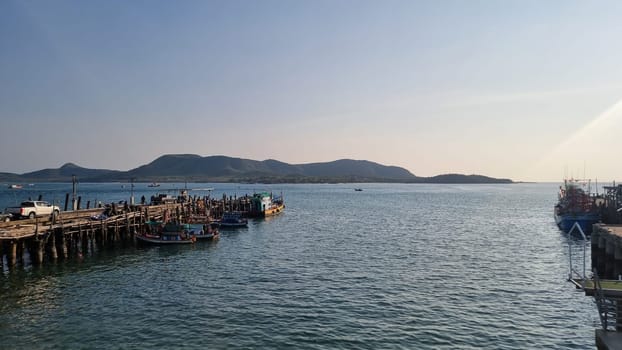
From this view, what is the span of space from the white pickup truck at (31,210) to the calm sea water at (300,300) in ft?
24.6

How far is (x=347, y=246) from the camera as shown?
1997 inches

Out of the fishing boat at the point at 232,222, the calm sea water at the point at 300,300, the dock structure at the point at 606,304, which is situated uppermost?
the dock structure at the point at 606,304

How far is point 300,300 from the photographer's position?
28250mm

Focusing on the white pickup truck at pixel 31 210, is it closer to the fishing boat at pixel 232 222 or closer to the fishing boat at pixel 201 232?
the fishing boat at pixel 201 232

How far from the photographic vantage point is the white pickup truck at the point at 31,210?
44747 mm

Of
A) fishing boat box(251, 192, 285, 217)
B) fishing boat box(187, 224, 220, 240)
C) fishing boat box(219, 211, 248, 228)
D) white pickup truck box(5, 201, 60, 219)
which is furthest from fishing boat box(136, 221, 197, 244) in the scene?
fishing boat box(251, 192, 285, 217)

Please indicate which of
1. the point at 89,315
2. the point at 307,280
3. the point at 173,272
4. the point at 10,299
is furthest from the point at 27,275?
the point at 307,280

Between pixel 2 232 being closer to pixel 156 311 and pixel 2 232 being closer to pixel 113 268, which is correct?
pixel 113 268

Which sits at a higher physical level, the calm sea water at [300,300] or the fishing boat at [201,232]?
the fishing boat at [201,232]

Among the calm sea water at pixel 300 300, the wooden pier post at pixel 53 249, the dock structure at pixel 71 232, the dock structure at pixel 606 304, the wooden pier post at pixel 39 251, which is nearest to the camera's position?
the dock structure at pixel 606 304

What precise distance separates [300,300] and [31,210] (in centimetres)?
3211

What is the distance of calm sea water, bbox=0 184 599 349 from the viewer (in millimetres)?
21969

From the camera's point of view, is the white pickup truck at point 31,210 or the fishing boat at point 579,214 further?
the fishing boat at point 579,214

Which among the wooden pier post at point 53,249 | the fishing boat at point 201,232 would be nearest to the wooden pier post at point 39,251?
the wooden pier post at point 53,249
